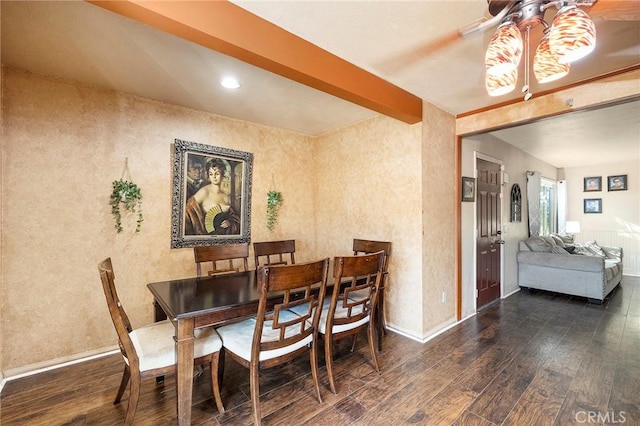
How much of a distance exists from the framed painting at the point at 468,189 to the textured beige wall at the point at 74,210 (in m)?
3.14

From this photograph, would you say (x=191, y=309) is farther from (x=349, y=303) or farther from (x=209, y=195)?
(x=209, y=195)

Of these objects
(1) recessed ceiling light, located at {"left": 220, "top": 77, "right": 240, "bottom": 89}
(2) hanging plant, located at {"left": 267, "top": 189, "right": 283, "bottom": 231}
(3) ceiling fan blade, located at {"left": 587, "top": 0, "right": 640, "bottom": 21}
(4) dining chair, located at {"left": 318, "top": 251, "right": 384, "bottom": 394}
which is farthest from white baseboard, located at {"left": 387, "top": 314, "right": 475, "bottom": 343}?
(1) recessed ceiling light, located at {"left": 220, "top": 77, "right": 240, "bottom": 89}

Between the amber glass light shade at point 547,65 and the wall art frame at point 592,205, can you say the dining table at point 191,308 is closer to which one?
the amber glass light shade at point 547,65

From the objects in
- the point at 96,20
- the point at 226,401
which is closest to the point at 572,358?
the point at 226,401

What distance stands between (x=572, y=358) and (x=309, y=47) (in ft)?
11.1

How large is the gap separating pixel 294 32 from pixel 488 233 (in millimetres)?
3673

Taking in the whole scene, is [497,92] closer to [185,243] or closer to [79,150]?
[185,243]

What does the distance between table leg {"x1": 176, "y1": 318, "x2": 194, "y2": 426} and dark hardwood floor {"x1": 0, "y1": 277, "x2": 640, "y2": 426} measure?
24 cm

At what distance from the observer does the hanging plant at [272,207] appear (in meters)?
3.64

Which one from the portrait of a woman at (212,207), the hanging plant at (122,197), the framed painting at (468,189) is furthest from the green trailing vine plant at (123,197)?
the framed painting at (468,189)

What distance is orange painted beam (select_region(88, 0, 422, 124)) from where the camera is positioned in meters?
1.34

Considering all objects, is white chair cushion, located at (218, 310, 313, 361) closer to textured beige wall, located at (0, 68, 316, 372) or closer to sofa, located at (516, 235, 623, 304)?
textured beige wall, located at (0, 68, 316, 372)

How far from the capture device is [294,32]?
1.79 meters

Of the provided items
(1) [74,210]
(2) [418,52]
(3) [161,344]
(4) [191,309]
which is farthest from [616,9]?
(1) [74,210]
